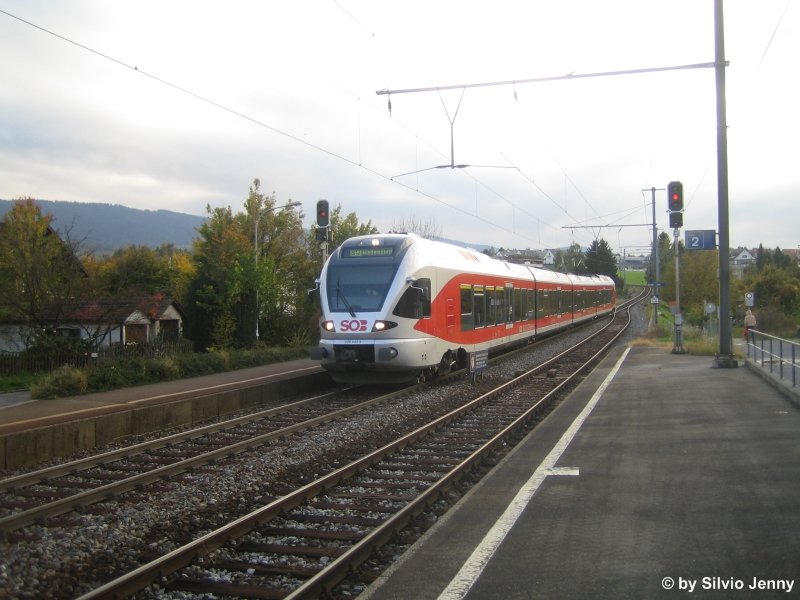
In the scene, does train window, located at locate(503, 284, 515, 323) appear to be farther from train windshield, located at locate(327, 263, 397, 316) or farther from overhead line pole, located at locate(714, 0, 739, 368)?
train windshield, located at locate(327, 263, 397, 316)

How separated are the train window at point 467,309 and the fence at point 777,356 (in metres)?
6.85

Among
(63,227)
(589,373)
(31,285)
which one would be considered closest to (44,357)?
(31,285)

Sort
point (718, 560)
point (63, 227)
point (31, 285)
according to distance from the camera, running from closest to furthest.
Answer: point (718, 560), point (31, 285), point (63, 227)

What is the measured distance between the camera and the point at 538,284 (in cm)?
2988

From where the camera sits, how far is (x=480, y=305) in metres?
20.3

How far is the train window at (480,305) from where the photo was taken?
19.9m

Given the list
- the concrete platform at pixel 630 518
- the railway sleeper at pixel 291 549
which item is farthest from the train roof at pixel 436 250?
the railway sleeper at pixel 291 549

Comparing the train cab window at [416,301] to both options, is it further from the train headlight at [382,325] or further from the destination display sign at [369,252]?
the destination display sign at [369,252]

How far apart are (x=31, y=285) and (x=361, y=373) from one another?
47.7 ft

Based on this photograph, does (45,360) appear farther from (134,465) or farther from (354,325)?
(134,465)

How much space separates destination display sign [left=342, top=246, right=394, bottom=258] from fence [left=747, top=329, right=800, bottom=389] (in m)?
7.86

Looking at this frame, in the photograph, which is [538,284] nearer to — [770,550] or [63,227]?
[63,227]

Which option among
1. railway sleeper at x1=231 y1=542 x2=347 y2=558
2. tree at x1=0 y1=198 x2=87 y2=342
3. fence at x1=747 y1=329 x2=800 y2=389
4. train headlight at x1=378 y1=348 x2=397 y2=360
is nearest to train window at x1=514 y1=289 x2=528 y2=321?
fence at x1=747 y1=329 x2=800 y2=389

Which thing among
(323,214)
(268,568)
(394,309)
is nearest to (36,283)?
(323,214)
